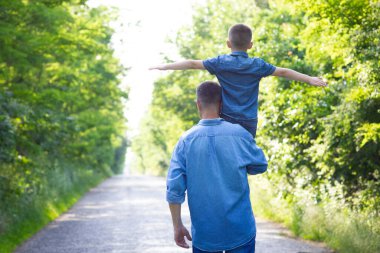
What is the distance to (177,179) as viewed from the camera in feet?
15.5

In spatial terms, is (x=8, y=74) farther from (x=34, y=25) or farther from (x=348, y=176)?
(x=348, y=176)

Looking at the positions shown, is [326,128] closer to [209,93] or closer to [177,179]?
[209,93]

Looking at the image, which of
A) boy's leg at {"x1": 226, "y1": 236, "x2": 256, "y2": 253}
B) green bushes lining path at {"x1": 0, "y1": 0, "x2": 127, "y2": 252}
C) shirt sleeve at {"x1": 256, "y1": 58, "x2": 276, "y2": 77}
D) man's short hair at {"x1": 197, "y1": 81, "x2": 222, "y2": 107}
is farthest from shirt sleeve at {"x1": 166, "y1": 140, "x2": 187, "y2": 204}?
green bushes lining path at {"x1": 0, "y1": 0, "x2": 127, "y2": 252}

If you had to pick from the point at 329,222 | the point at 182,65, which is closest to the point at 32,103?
the point at 329,222

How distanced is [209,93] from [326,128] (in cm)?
808

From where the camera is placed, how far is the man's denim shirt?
15.3 feet

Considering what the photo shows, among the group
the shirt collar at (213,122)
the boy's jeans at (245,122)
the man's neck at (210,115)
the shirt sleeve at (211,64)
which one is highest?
the shirt sleeve at (211,64)

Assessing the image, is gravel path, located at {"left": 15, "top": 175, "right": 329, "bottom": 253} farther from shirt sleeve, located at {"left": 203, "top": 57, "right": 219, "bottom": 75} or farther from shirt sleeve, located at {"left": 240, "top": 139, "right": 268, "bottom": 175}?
shirt sleeve, located at {"left": 240, "top": 139, "right": 268, "bottom": 175}

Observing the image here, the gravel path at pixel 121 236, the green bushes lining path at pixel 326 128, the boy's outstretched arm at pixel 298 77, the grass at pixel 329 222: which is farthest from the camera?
the gravel path at pixel 121 236

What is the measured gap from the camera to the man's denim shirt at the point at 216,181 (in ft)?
15.3

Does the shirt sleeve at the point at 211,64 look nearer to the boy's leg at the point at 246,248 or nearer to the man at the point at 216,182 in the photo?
the man at the point at 216,182

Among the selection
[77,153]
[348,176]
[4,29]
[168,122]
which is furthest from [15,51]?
[168,122]

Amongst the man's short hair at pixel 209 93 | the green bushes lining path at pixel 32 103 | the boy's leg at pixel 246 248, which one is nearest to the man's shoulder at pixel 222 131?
the man's short hair at pixel 209 93

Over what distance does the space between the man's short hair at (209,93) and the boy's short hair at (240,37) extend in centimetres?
54
